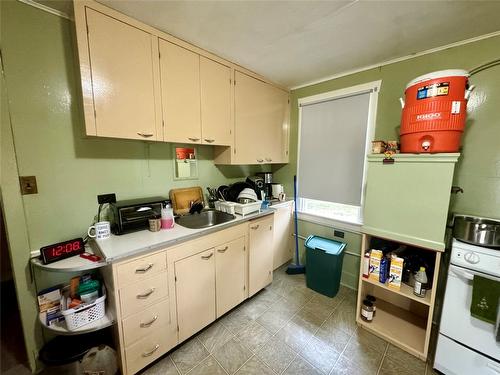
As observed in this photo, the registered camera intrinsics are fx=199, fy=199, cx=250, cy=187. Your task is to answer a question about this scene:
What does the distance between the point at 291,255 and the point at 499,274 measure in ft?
6.43

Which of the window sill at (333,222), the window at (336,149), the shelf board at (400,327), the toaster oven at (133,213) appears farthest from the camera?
the window sill at (333,222)

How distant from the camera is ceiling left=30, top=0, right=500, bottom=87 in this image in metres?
1.23

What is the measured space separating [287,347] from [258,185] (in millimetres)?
1672

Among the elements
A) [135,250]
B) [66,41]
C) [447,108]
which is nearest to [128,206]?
[135,250]

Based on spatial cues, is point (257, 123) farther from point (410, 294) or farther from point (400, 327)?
point (400, 327)

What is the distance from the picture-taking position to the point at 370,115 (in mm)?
2041

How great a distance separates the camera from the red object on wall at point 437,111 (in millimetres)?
1266

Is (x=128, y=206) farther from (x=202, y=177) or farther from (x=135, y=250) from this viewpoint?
(x=202, y=177)

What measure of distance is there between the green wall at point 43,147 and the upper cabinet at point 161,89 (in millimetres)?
287

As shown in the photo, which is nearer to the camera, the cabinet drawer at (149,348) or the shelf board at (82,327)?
the shelf board at (82,327)

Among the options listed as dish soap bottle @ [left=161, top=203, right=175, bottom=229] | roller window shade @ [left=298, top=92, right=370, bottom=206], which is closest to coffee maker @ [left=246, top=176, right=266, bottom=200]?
roller window shade @ [left=298, top=92, right=370, bottom=206]

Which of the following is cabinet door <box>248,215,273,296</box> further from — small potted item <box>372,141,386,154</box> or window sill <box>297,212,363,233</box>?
small potted item <box>372,141,386,154</box>

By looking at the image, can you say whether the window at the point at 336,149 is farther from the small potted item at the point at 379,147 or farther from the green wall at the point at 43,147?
the green wall at the point at 43,147

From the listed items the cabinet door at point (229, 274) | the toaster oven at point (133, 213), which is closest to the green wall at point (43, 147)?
the toaster oven at point (133, 213)
